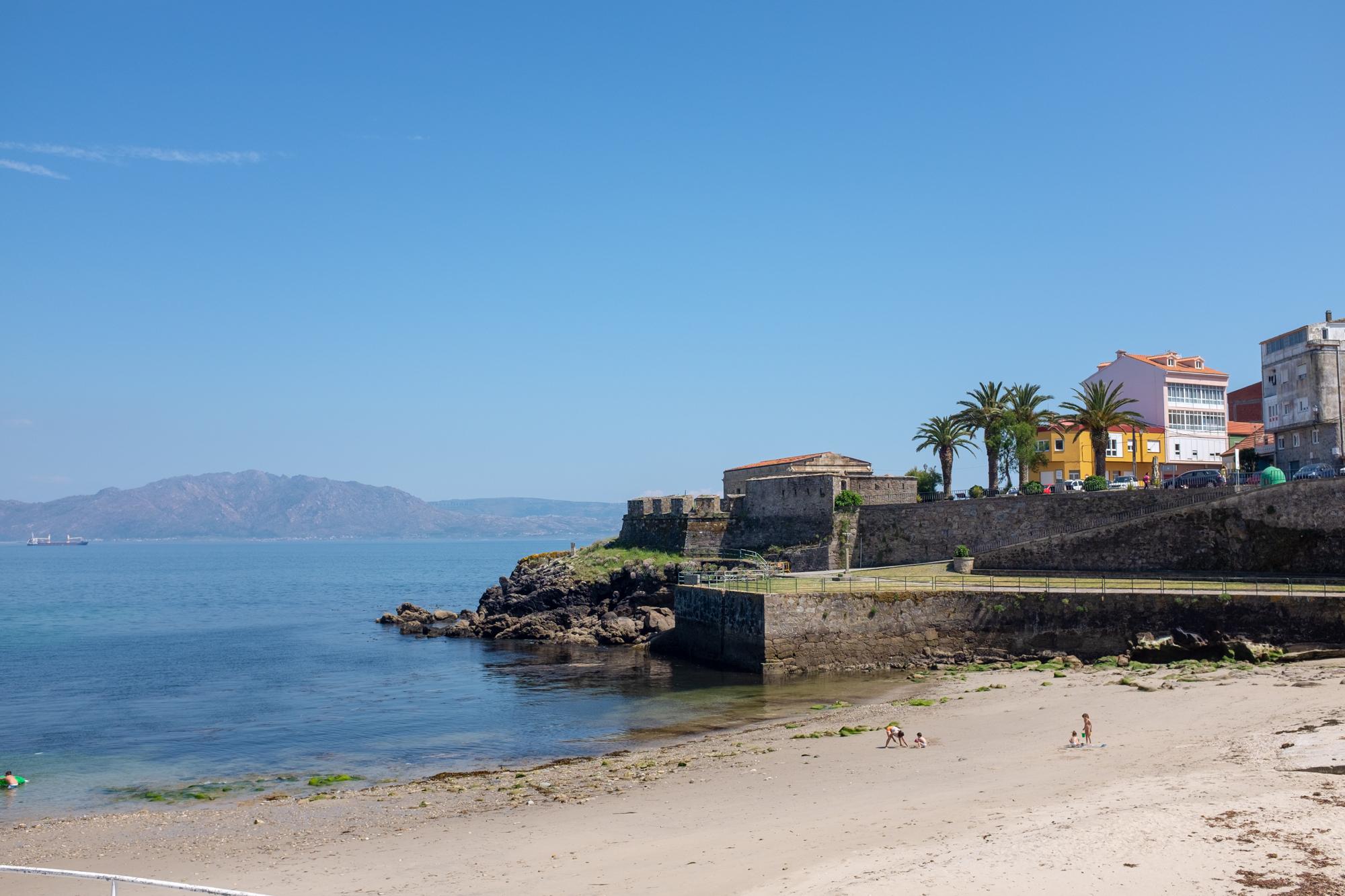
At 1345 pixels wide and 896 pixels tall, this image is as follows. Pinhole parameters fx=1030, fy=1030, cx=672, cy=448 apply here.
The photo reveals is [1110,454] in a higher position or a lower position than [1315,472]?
higher

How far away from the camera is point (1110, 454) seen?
61.2m

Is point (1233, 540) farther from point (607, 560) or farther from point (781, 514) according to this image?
point (607, 560)

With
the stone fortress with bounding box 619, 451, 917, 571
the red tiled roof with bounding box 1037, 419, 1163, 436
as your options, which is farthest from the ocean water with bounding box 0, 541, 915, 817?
the red tiled roof with bounding box 1037, 419, 1163, 436

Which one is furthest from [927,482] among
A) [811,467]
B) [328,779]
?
[328,779]

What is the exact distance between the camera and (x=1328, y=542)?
3666cm

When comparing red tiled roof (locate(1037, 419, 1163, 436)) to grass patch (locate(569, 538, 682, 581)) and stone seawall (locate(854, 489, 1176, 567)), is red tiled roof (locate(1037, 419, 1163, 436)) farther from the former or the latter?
grass patch (locate(569, 538, 682, 581))

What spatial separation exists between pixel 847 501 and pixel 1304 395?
980 inches

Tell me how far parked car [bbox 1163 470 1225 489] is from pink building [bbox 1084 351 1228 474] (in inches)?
674

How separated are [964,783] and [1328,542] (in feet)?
82.4

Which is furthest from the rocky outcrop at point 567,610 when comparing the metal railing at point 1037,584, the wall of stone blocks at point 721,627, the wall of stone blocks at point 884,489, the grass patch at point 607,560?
the wall of stone blocks at point 884,489

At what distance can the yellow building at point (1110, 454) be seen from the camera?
61250 mm

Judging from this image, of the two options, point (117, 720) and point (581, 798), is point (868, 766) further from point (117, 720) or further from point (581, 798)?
point (117, 720)

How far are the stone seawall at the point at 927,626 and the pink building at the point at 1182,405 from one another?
31.6m

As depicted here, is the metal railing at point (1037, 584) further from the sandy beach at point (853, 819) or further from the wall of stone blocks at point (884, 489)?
the wall of stone blocks at point (884, 489)
